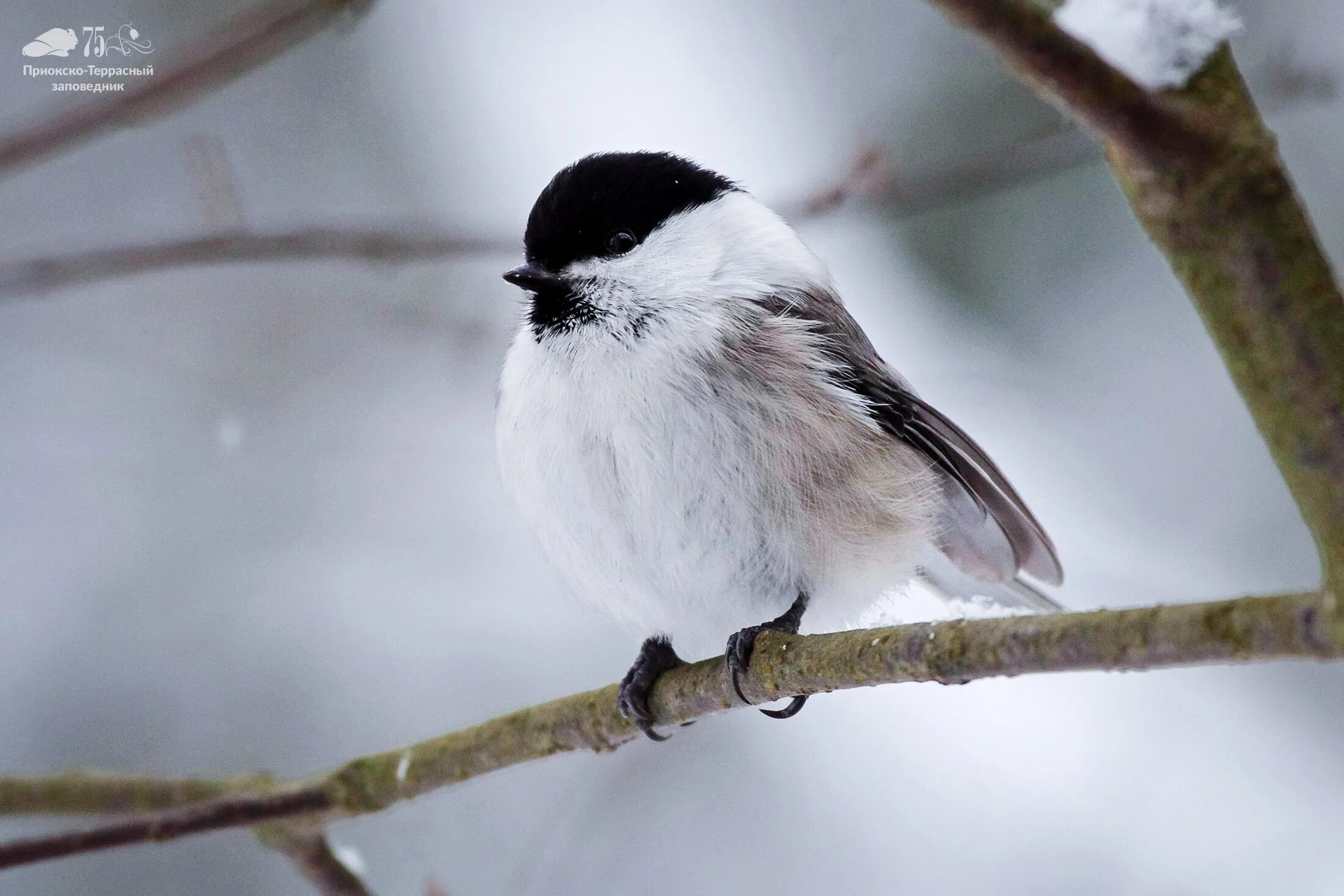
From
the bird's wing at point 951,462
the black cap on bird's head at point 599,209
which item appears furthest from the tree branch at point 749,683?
the black cap on bird's head at point 599,209

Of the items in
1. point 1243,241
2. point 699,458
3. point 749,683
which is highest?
point 1243,241

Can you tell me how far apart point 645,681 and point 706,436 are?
380 millimetres

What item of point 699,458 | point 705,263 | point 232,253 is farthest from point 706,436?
point 232,253

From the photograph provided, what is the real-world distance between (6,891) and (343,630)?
3.16 feet

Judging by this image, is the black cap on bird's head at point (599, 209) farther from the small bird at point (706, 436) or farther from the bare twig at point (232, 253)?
the bare twig at point (232, 253)

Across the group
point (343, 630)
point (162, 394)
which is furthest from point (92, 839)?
point (162, 394)

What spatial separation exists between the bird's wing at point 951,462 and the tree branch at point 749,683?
21.0 inches

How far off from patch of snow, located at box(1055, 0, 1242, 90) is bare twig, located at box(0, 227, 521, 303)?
3.73ft

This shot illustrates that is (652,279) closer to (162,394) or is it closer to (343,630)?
(343,630)

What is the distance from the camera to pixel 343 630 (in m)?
2.89

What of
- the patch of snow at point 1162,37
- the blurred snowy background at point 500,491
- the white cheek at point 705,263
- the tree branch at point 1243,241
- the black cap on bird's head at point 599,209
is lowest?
the blurred snowy background at point 500,491

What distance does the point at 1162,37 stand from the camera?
2.37 ft

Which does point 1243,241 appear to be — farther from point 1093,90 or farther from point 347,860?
point 347,860

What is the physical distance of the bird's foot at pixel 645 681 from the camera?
150cm
